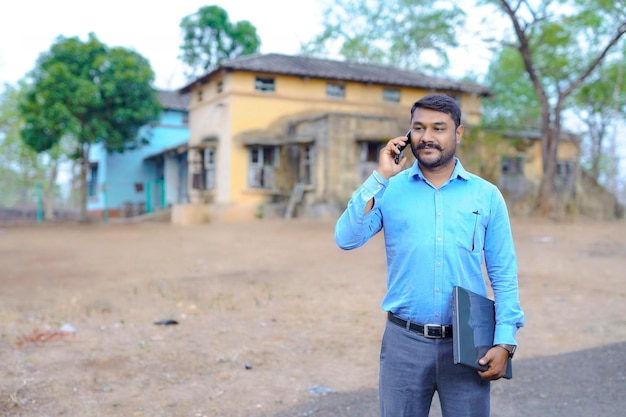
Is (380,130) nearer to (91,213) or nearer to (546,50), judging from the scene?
(546,50)

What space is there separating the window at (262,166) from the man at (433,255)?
20568mm

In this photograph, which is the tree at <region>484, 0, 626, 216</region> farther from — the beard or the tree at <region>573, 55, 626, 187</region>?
the beard

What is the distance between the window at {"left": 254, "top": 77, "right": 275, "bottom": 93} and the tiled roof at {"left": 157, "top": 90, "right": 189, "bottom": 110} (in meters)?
10.6

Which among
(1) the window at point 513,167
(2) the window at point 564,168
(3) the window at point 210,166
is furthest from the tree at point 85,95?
(2) the window at point 564,168

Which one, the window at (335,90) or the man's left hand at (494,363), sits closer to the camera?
the man's left hand at (494,363)

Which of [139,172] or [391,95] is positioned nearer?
[391,95]

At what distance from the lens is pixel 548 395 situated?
4.43 meters

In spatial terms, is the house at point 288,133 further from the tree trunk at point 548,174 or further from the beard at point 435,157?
the beard at point 435,157

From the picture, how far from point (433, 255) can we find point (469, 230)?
0.18m

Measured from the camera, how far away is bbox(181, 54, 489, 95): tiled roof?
22.4 meters

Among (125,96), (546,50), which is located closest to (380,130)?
(546,50)

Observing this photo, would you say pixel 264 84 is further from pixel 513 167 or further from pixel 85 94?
pixel 513 167

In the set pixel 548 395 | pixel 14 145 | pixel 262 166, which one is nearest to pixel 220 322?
pixel 548 395

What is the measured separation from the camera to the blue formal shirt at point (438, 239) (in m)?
2.35
